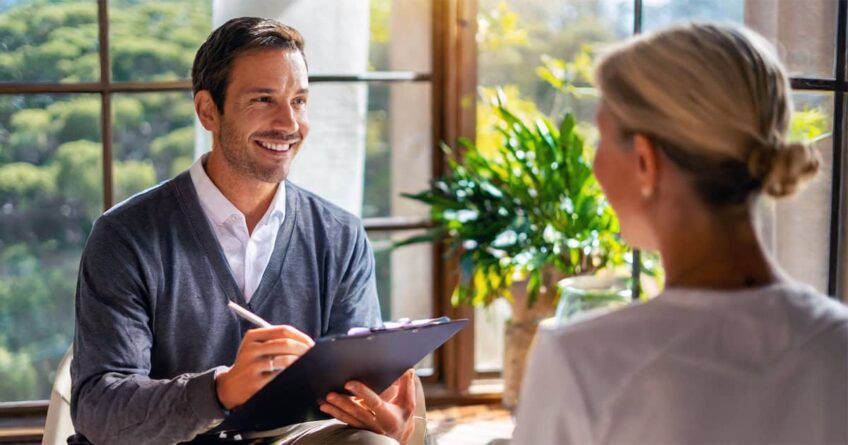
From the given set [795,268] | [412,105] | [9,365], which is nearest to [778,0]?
[795,268]

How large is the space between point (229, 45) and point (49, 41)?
1.54 metres

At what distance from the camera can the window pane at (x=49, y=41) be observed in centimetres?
346

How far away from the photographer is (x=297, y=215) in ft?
7.39

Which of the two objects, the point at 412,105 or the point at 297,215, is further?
the point at 412,105

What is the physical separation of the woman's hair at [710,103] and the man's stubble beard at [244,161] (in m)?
1.13

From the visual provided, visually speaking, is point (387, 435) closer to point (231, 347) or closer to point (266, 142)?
point (231, 347)

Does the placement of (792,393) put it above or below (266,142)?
below

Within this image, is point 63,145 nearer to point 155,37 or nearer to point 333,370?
point 155,37

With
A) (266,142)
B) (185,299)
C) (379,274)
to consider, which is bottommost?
(379,274)

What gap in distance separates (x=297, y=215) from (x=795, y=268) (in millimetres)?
1003

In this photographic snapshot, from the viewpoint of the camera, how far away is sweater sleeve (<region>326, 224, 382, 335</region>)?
220 centimetres

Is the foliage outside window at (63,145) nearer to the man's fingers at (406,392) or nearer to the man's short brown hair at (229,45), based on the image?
the man's short brown hair at (229,45)

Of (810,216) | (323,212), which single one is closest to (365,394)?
(323,212)

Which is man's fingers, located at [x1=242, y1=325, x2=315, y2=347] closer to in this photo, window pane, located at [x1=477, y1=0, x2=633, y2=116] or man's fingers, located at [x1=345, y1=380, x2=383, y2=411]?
man's fingers, located at [x1=345, y1=380, x2=383, y2=411]
